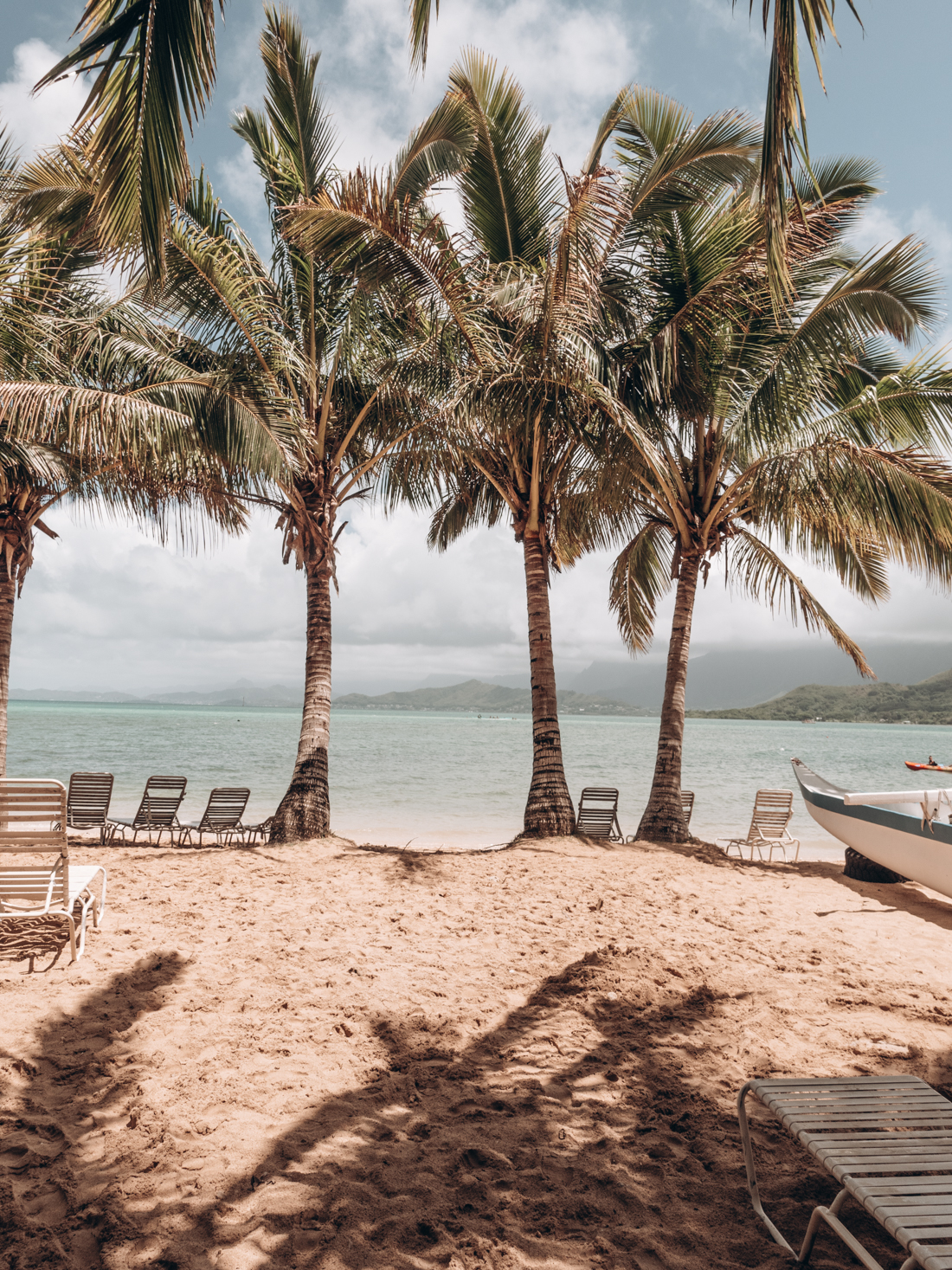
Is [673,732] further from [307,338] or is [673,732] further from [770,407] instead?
[307,338]

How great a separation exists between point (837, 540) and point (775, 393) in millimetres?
2138

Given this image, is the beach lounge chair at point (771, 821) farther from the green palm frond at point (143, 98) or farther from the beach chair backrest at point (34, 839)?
the green palm frond at point (143, 98)

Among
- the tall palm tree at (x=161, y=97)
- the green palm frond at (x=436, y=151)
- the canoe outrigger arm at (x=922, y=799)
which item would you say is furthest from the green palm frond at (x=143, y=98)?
the canoe outrigger arm at (x=922, y=799)

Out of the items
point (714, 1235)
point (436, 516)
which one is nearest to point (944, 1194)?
point (714, 1235)

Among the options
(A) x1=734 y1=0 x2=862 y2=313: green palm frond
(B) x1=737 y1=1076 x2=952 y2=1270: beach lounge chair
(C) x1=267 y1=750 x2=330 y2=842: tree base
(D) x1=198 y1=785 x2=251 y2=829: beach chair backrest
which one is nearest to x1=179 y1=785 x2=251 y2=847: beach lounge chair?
(D) x1=198 y1=785 x2=251 y2=829: beach chair backrest

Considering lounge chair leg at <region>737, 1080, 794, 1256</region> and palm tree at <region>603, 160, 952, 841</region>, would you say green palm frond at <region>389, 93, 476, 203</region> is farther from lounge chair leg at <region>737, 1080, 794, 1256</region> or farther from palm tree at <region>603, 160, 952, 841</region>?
lounge chair leg at <region>737, 1080, 794, 1256</region>

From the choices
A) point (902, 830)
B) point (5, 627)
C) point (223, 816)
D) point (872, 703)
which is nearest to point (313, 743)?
point (223, 816)

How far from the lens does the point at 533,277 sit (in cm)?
810

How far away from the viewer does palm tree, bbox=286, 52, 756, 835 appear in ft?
24.8

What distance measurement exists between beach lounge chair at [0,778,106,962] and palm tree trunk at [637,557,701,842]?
6.89 m

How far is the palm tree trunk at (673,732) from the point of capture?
9.43 metres

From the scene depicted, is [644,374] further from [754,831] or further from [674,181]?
[754,831]

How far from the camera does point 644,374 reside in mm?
9000

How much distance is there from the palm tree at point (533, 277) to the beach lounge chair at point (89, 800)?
5.92 metres
